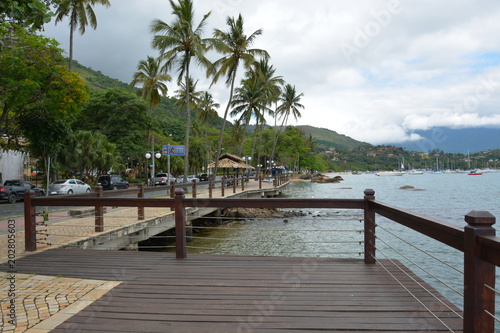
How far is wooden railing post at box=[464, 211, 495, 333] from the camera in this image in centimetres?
204

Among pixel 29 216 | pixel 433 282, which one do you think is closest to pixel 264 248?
pixel 433 282

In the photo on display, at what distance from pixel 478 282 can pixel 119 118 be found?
34566mm

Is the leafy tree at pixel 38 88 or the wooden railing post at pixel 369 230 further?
the leafy tree at pixel 38 88

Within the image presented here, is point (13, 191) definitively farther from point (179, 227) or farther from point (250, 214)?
point (179, 227)

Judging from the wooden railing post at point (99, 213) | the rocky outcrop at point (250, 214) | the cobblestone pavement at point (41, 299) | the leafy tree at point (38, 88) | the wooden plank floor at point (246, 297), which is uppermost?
the leafy tree at point (38, 88)

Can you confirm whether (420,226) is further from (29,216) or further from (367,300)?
(29,216)

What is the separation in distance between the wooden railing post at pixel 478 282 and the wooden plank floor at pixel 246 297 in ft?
2.54

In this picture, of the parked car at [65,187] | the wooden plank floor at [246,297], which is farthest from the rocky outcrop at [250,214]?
the wooden plank floor at [246,297]

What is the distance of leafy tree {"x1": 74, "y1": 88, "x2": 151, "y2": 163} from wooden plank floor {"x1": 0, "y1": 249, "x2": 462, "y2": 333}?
30.4 meters

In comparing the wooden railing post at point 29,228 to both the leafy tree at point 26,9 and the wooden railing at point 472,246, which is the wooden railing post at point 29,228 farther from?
the wooden railing at point 472,246

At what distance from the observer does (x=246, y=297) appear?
3473 mm

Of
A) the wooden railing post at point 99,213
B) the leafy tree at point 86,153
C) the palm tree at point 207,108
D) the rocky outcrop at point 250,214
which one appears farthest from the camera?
the palm tree at point 207,108

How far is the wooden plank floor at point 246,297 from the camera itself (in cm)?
288

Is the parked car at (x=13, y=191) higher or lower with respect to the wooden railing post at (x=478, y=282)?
lower
